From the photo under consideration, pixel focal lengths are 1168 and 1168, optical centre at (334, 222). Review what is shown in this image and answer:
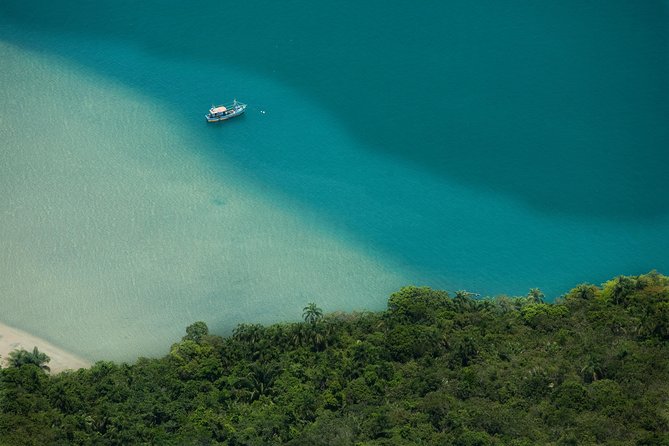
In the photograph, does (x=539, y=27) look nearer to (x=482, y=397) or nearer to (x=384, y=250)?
(x=384, y=250)

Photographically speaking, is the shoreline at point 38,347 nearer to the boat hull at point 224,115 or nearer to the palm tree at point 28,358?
the palm tree at point 28,358

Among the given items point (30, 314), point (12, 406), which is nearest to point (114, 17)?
point (30, 314)

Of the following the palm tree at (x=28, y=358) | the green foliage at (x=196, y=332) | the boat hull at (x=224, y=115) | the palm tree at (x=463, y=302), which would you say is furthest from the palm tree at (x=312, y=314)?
the boat hull at (x=224, y=115)

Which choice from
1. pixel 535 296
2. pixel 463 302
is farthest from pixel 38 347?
pixel 535 296

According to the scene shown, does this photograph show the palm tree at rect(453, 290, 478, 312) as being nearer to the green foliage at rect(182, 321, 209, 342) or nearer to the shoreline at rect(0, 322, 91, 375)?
the green foliage at rect(182, 321, 209, 342)

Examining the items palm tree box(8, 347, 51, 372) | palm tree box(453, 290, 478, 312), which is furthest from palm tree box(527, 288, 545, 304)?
palm tree box(8, 347, 51, 372)
